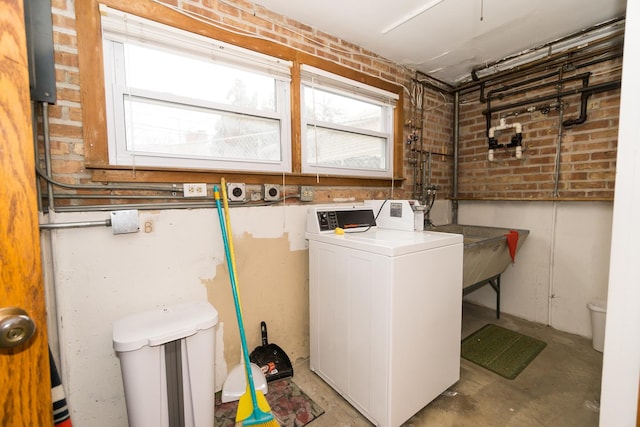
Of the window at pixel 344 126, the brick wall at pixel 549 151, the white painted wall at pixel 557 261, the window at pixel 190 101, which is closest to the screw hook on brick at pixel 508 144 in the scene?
the brick wall at pixel 549 151

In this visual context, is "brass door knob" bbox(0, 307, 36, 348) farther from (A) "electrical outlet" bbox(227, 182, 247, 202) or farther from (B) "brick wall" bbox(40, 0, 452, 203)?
(A) "electrical outlet" bbox(227, 182, 247, 202)

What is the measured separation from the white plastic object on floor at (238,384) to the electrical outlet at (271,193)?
111 centimetres

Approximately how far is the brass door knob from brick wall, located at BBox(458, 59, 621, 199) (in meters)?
3.39

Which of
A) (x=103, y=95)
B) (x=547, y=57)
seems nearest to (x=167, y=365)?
(x=103, y=95)

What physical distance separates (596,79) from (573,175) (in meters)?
0.79

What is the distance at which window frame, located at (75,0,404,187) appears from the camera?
140 cm

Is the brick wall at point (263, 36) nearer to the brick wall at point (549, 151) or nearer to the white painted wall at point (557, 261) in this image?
the brick wall at point (549, 151)

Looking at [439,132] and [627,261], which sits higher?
[439,132]

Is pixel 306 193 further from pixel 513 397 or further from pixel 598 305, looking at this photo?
pixel 598 305

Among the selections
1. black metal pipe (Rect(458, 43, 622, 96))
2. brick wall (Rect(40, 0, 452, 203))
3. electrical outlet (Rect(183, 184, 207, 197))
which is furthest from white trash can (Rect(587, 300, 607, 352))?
electrical outlet (Rect(183, 184, 207, 197))

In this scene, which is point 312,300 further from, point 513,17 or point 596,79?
point 596,79

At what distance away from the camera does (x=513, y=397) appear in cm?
178

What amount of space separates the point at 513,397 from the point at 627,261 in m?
1.40

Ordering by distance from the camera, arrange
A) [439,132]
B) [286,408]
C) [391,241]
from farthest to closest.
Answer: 1. [439,132]
2. [286,408]
3. [391,241]
